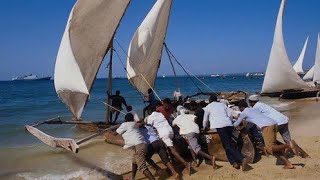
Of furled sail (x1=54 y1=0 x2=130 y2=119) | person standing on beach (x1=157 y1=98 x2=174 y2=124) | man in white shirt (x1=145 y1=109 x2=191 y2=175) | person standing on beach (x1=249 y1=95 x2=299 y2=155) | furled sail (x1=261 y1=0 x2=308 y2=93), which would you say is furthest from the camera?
furled sail (x1=261 y1=0 x2=308 y2=93)

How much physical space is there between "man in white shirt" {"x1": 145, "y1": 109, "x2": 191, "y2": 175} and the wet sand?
16.5 inches

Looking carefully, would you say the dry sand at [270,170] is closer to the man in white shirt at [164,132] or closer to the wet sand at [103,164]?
the wet sand at [103,164]

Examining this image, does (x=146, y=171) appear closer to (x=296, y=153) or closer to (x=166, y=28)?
(x=296, y=153)

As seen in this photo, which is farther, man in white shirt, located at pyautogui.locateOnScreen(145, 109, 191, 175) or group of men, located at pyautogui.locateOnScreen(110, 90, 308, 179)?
man in white shirt, located at pyautogui.locateOnScreen(145, 109, 191, 175)

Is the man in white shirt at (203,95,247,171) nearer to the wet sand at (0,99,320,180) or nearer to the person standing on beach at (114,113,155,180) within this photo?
the wet sand at (0,99,320,180)

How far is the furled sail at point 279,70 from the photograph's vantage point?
2581 cm

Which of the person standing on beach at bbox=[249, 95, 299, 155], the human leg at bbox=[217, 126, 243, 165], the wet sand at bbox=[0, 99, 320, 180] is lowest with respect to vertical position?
the wet sand at bbox=[0, 99, 320, 180]

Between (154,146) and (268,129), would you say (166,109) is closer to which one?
(154,146)

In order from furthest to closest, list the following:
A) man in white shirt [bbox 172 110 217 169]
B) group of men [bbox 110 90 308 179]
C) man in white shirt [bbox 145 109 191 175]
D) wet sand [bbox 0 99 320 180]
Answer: man in white shirt [bbox 172 110 217 169]
man in white shirt [bbox 145 109 191 175]
wet sand [bbox 0 99 320 180]
group of men [bbox 110 90 308 179]

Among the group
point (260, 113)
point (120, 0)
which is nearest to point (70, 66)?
point (120, 0)

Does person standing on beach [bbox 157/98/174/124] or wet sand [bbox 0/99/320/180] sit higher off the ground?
person standing on beach [bbox 157/98/174/124]

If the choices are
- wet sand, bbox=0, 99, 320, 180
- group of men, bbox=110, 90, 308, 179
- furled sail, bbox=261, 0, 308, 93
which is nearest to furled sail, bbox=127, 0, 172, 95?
wet sand, bbox=0, 99, 320, 180

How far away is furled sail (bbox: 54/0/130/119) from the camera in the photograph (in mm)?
12953

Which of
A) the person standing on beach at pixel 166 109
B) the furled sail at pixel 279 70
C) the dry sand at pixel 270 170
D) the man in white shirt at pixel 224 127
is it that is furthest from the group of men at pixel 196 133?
the furled sail at pixel 279 70
